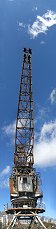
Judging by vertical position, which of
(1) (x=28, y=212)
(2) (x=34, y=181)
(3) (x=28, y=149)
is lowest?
(1) (x=28, y=212)

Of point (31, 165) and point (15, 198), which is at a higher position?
point (31, 165)

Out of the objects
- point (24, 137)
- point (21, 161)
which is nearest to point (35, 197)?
point (21, 161)

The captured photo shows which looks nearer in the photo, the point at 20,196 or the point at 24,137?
the point at 20,196

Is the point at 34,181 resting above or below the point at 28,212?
above

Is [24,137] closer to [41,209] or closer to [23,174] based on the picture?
[23,174]

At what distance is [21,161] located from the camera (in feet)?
190

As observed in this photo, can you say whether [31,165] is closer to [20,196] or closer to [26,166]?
[26,166]

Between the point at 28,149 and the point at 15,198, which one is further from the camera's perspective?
the point at 28,149

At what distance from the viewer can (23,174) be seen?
185ft

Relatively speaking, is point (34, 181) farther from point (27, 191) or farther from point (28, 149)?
point (28, 149)

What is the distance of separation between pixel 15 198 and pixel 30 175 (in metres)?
4.19

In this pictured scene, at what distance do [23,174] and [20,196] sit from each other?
3428 mm

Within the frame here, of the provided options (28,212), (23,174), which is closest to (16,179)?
(23,174)

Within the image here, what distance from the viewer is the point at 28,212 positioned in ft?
187
